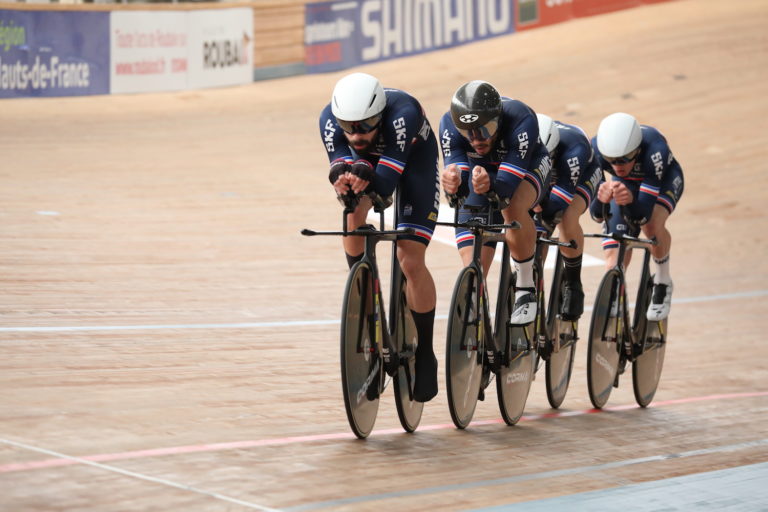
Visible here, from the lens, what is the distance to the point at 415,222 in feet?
13.5

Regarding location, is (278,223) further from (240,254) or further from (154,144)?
(154,144)

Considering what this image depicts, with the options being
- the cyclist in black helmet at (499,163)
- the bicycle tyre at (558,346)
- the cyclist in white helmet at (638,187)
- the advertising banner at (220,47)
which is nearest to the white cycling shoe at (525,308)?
the cyclist in black helmet at (499,163)

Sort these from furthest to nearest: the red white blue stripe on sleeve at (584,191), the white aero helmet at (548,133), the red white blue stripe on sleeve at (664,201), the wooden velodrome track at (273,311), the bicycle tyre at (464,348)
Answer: the red white blue stripe on sleeve at (664,201)
the red white blue stripe on sleeve at (584,191)
the white aero helmet at (548,133)
the bicycle tyre at (464,348)
the wooden velodrome track at (273,311)

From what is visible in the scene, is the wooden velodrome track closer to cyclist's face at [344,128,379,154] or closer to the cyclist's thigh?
the cyclist's thigh

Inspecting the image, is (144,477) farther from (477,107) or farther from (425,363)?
(477,107)

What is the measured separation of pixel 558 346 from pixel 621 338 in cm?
51

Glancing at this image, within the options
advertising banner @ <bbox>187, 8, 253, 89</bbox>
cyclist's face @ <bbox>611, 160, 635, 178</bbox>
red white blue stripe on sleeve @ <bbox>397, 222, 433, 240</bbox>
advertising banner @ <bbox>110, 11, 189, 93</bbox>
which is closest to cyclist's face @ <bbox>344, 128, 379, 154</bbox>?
red white blue stripe on sleeve @ <bbox>397, 222, 433, 240</bbox>

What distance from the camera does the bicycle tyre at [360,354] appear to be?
3791mm

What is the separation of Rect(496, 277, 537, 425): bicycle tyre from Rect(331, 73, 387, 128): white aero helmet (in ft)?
3.77

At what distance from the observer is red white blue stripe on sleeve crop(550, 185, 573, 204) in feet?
17.0

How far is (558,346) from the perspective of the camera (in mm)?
5215

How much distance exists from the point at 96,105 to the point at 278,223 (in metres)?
4.52

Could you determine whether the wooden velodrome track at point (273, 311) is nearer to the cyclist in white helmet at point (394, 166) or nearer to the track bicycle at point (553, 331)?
the track bicycle at point (553, 331)

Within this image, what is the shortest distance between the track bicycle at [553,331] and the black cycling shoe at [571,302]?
0.08 feet
